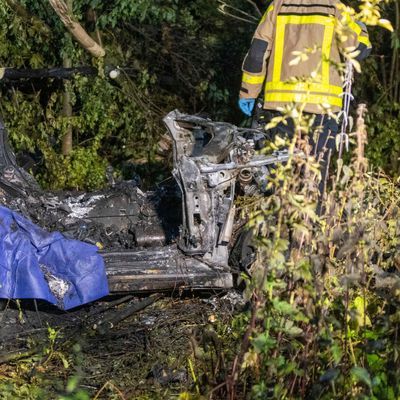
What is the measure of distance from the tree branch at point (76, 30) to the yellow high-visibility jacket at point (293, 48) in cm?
261

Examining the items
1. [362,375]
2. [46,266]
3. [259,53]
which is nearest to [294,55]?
[259,53]

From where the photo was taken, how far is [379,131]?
31.4ft

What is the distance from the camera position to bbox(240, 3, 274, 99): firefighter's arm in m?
6.34

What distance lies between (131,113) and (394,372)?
237 inches

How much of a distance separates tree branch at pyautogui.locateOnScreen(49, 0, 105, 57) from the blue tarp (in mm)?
3370

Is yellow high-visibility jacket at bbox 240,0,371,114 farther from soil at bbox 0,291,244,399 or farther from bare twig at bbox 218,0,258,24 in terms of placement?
bare twig at bbox 218,0,258,24

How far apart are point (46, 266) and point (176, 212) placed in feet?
4.04

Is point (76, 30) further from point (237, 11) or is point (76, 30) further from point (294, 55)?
point (294, 55)

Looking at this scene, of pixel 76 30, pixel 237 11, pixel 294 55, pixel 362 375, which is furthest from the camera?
pixel 237 11

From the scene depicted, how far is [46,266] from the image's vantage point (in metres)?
5.40

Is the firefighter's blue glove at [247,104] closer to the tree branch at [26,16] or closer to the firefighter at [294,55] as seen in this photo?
the firefighter at [294,55]

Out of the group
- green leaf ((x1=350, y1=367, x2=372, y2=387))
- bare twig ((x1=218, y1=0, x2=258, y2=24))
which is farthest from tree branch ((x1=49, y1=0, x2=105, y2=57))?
green leaf ((x1=350, y1=367, x2=372, y2=387))

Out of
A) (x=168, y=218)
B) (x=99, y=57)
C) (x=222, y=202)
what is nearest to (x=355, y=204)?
(x=222, y=202)

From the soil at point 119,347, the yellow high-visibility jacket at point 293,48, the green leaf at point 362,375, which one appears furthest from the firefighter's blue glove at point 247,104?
the green leaf at point 362,375
